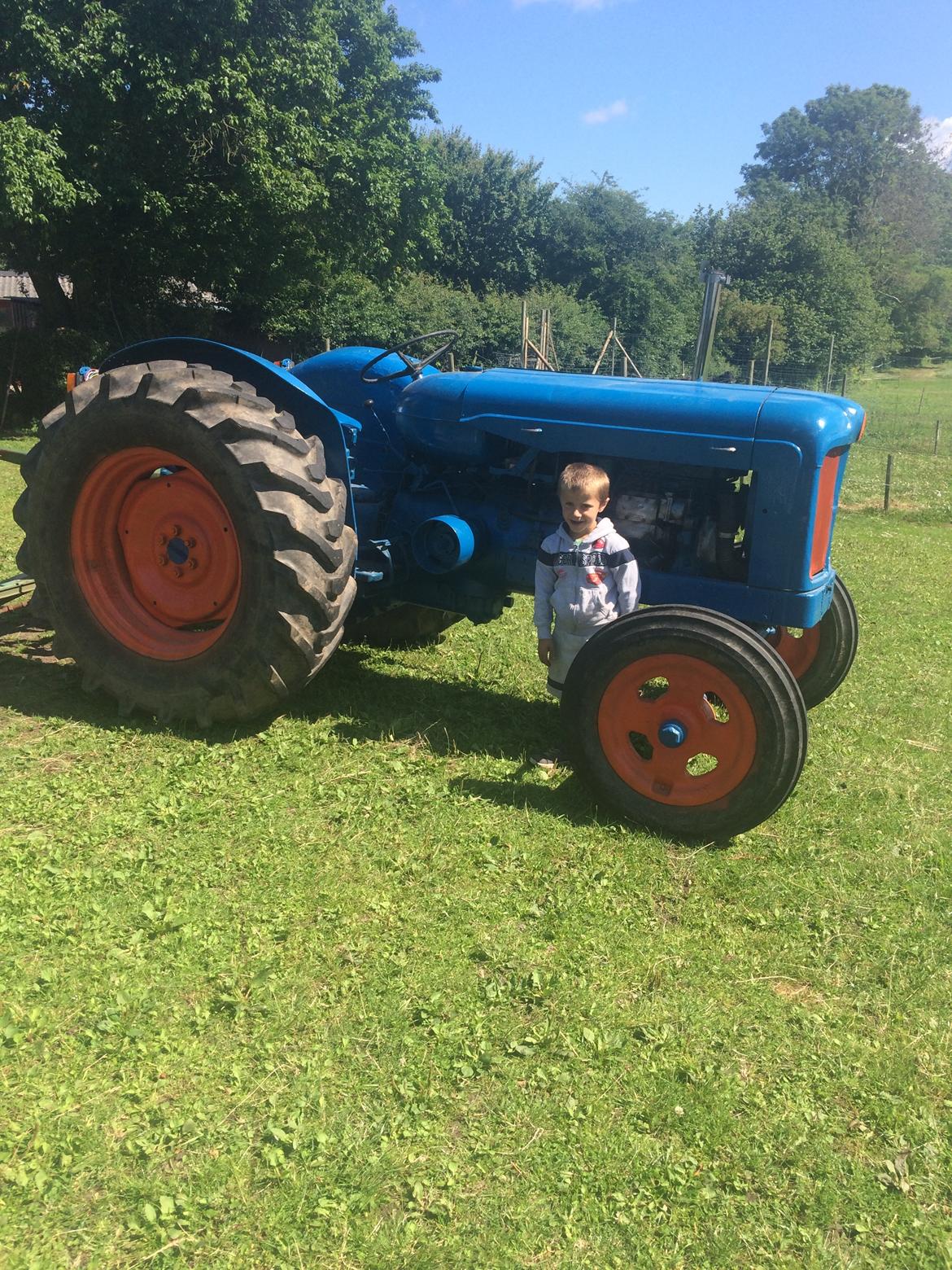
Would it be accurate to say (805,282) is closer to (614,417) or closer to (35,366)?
(35,366)

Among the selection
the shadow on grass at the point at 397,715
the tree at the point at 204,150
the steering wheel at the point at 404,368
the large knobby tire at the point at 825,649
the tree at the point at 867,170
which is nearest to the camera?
the shadow on grass at the point at 397,715

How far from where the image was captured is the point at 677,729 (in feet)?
10.5

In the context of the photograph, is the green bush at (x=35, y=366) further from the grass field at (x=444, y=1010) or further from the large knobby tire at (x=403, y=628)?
the grass field at (x=444, y=1010)

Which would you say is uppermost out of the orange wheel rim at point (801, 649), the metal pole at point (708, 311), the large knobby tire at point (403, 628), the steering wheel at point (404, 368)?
the metal pole at point (708, 311)

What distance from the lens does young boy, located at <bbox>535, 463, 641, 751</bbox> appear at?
11.4ft

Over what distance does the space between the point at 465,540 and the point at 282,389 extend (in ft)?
3.45

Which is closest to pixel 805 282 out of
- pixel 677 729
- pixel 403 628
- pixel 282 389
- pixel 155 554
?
pixel 403 628

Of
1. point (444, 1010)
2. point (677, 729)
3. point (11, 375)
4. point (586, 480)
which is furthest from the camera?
point (11, 375)

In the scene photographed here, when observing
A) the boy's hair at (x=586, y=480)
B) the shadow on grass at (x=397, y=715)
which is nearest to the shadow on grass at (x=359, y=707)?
the shadow on grass at (x=397, y=715)

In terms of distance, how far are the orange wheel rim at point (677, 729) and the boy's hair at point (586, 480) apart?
2.31 feet

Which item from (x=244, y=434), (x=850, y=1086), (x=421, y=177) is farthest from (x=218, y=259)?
(x=850, y=1086)

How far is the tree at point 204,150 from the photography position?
536 inches

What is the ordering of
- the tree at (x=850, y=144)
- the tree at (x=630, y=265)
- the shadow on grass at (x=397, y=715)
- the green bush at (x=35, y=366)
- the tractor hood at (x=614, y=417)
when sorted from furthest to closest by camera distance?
the tree at (x=850, y=144)
the tree at (x=630, y=265)
the green bush at (x=35, y=366)
the shadow on grass at (x=397, y=715)
the tractor hood at (x=614, y=417)

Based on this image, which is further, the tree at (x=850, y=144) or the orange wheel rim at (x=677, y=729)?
the tree at (x=850, y=144)
